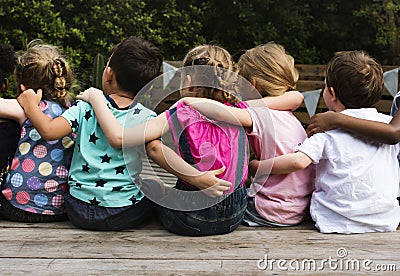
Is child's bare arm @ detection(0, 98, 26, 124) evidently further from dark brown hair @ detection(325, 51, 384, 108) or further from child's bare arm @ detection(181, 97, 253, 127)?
dark brown hair @ detection(325, 51, 384, 108)

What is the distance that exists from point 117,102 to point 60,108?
1.04ft

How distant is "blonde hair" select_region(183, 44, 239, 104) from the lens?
8.23 feet

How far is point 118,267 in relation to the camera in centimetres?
214

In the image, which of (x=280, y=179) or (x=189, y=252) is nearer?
(x=189, y=252)

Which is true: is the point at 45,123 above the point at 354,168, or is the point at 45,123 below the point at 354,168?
above

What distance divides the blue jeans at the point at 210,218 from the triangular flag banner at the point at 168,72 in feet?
7.61

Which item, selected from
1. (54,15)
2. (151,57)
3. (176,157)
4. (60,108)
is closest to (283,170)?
(176,157)

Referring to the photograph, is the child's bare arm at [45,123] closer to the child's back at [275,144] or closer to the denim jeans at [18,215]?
the denim jeans at [18,215]

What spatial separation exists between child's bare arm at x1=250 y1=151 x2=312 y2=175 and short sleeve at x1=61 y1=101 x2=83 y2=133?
0.76 metres

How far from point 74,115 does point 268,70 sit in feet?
2.75

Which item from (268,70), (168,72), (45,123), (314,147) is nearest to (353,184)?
(314,147)

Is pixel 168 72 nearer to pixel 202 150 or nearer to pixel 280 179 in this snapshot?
pixel 280 179

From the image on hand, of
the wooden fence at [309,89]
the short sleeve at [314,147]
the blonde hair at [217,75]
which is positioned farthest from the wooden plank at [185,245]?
the wooden fence at [309,89]

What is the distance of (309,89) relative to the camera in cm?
591
